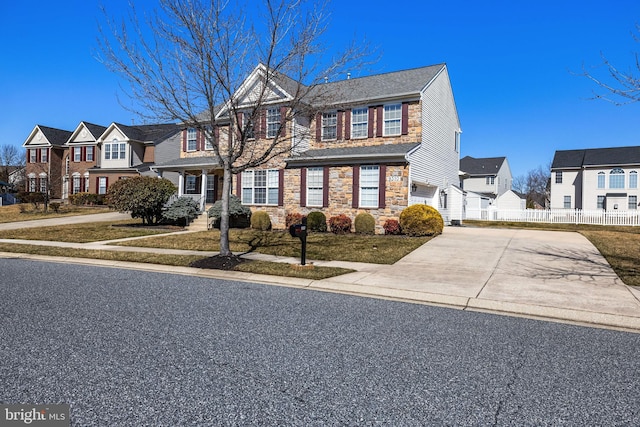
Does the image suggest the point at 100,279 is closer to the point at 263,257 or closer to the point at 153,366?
the point at 263,257

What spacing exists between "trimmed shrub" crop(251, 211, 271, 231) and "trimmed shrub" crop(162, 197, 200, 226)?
3.26 metres

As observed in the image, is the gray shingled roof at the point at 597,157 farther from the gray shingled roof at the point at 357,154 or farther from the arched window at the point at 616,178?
the gray shingled roof at the point at 357,154

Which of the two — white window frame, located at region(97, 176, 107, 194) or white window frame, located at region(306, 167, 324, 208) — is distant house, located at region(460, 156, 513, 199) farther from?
white window frame, located at region(97, 176, 107, 194)

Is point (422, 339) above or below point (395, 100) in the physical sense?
below

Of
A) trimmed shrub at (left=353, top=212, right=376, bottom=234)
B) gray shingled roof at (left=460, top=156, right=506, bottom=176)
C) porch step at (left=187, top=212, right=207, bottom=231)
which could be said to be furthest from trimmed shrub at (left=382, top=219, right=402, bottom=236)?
gray shingled roof at (left=460, top=156, right=506, bottom=176)

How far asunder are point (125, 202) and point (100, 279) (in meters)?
13.3

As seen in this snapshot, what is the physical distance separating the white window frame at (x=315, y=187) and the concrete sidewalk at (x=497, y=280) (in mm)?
7194

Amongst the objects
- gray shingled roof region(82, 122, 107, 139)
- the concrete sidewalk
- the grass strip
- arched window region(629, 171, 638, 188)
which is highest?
gray shingled roof region(82, 122, 107, 139)

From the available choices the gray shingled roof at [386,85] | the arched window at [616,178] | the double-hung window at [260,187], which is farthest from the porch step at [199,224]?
the arched window at [616,178]

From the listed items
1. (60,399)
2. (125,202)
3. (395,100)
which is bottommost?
(60,399)

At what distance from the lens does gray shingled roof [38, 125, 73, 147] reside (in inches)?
1607

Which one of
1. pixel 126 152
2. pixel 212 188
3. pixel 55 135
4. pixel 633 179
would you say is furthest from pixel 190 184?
pixel 633 179

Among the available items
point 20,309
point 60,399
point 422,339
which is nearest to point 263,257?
point 20,309

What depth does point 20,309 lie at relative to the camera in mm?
5949
